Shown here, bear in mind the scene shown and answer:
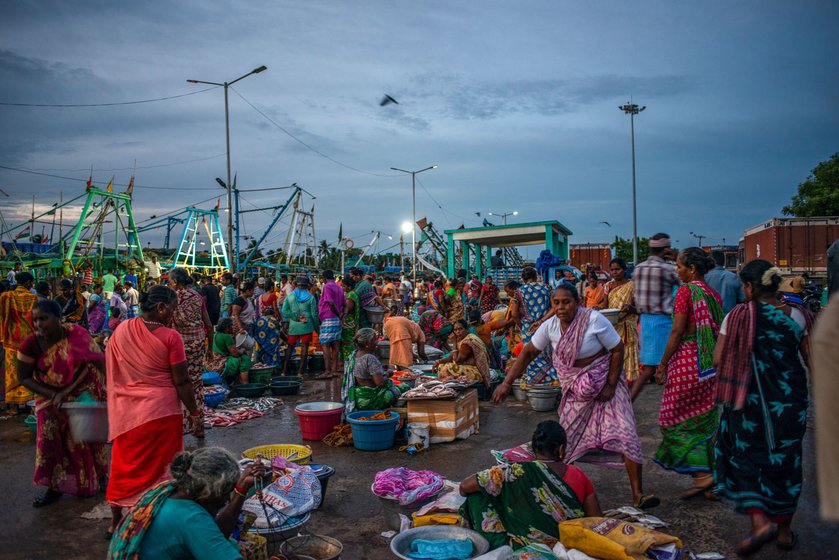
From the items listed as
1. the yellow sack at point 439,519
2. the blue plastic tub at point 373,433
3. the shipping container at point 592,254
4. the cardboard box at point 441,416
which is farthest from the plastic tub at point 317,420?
the shipping container at point 592,254

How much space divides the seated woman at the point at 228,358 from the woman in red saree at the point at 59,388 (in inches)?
153

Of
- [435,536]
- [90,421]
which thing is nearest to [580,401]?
[435,536]

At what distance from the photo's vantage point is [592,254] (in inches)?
1527

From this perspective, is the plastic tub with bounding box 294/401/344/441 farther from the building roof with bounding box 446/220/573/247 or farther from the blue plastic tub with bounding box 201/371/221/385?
the building roof with bounding box 446/220/573/247

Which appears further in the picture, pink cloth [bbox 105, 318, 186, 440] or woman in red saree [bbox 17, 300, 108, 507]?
woman in red saree [bbox 17, 300, 108, 507]

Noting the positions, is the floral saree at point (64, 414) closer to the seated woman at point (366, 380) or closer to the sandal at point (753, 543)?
the seated woman at point (366, 380)

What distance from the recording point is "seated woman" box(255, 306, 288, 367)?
1073 cm

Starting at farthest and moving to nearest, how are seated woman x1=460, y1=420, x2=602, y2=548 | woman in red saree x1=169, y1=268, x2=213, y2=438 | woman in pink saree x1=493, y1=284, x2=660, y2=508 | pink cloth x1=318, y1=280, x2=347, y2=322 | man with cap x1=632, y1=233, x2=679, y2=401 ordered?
pink cloth x1=318, y1=280, x2=347, y2=322 → woman in red saree x1=169, y1=268, x2=213, y2=438 → man with cap x1=632, y1=233, x2=679, y2=401 → woman in pink saree x1=493, y1=284, x2=660, y2=508 → seated woman x1=460, y1=420, x2=602, y2=548

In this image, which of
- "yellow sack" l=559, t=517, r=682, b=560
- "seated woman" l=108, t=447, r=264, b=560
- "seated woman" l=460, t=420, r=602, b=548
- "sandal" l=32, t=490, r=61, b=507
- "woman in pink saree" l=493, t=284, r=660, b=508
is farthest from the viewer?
"sandal" l=32, t=490, r=61, b=507

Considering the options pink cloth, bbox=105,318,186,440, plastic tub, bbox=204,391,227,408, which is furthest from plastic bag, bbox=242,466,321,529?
plastic tub, bbox=204,391,227,408

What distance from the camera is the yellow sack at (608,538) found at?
118 inches

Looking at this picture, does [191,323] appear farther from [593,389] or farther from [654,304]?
[654,304]

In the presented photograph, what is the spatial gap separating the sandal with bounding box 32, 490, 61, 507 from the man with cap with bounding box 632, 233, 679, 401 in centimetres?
530

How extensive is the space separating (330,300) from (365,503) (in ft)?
19.6
